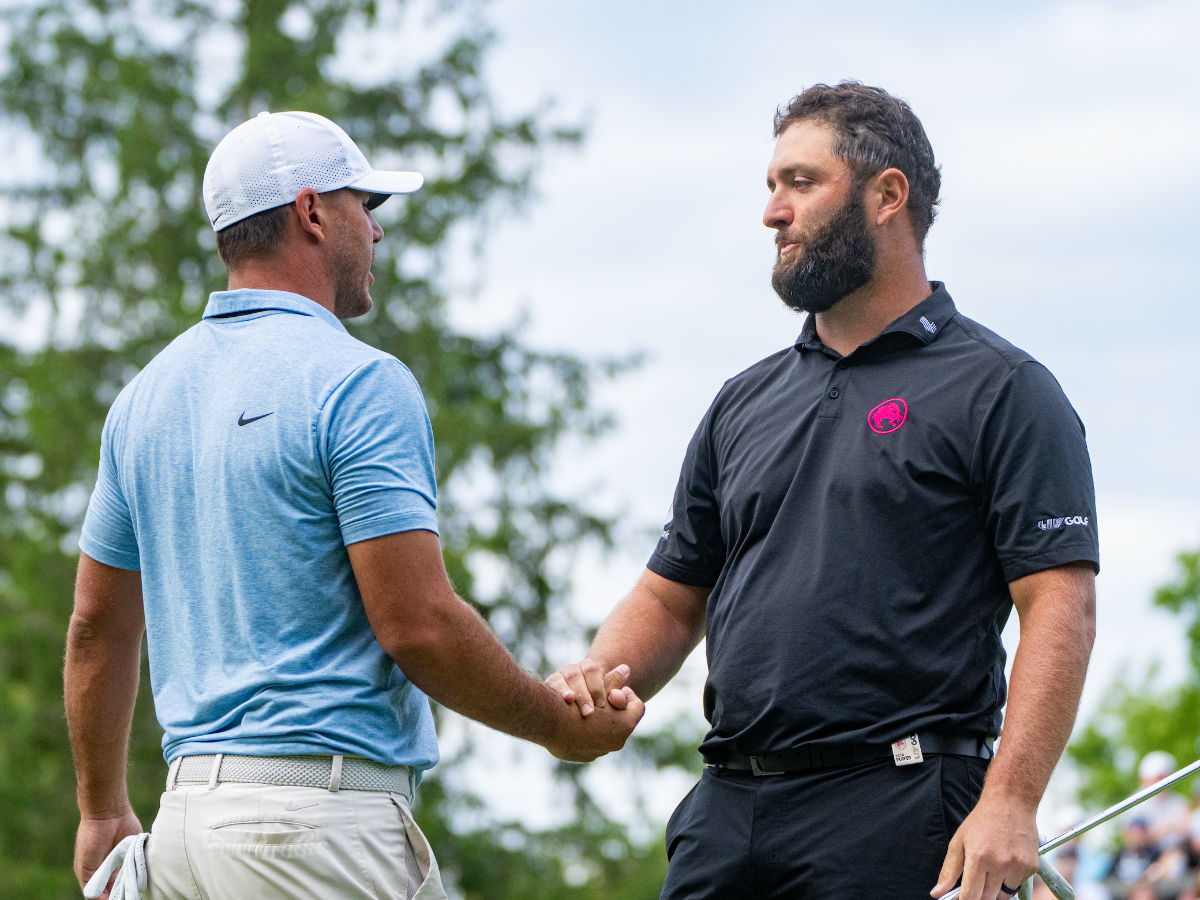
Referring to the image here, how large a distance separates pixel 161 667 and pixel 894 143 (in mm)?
2177

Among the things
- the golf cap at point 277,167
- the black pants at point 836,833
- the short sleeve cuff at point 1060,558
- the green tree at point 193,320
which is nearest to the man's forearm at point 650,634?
the black pants at point 836,833

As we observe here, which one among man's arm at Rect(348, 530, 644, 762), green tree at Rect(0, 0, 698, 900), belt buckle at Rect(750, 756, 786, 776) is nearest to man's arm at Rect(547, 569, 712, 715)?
belt buckle at Rect(750, 756, 786, 776)

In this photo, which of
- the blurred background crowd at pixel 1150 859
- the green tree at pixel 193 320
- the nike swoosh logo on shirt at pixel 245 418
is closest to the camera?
the nike swoosh logo on shirt at pixel 245 418

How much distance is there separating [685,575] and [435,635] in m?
1.09

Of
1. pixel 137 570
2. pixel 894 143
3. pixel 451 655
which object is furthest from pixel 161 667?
pixel 894 143

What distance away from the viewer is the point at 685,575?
154 inches

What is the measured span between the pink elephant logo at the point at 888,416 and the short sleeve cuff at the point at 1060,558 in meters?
0.43

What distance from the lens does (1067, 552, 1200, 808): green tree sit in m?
35.2

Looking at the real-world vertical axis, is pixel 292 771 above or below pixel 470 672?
below

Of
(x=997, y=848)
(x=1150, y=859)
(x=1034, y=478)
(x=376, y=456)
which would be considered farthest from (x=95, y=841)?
(x=1150, y=859)

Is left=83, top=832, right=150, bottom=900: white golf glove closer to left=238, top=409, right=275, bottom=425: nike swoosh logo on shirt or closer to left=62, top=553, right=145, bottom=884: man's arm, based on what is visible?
left=62, top=553, right=145, bottom=884: man's arm

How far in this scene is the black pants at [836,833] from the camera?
309cm

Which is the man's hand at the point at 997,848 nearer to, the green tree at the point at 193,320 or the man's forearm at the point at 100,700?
the man's forearm at the point at 100,700

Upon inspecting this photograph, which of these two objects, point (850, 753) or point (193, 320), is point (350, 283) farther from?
point (193, 320)
